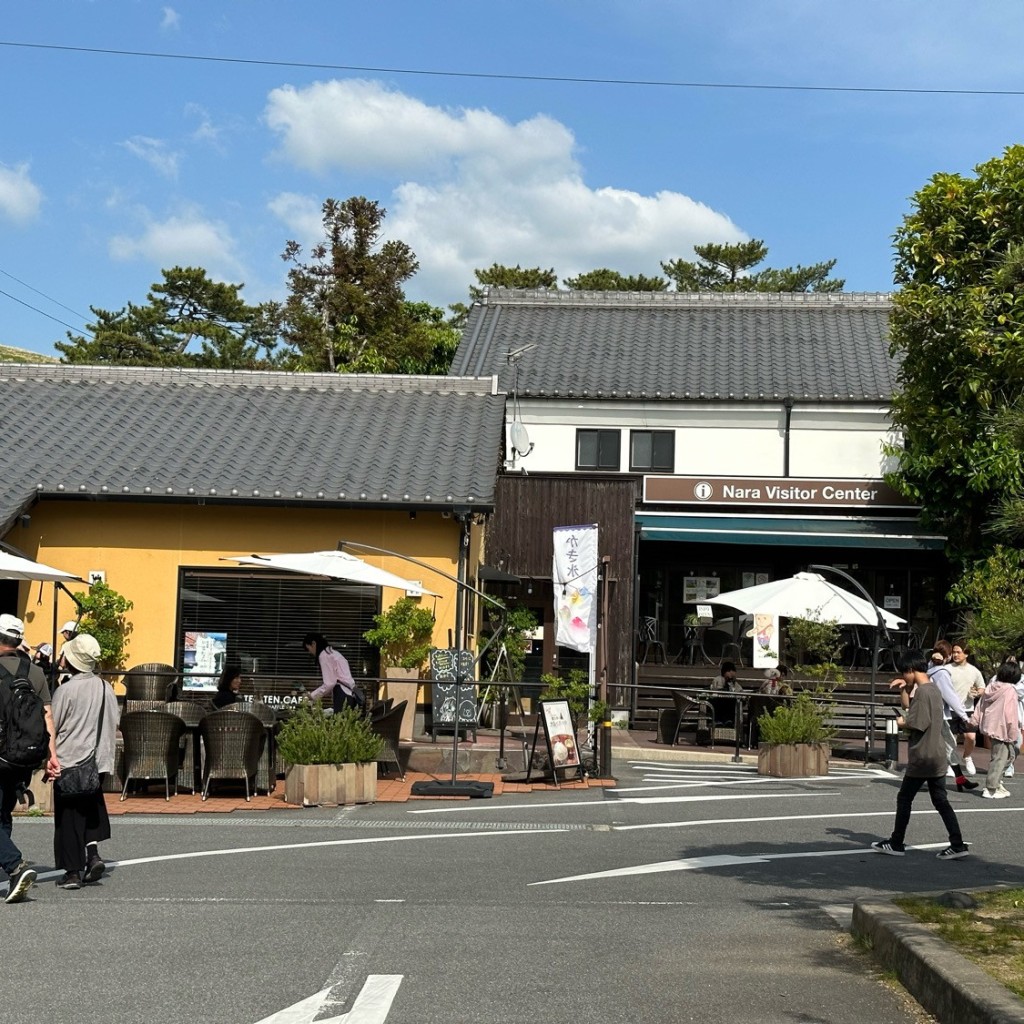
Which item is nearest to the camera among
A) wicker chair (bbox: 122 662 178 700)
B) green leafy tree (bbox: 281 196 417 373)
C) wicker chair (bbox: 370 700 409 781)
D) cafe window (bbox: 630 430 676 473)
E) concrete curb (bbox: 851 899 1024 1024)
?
concrete curb (bbox: 851 899 1024 1024)

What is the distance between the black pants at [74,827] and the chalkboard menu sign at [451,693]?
24.1ft

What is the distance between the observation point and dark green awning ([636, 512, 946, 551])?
28.2 m

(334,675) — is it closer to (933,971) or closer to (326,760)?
(326,760)

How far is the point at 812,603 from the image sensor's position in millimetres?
21328

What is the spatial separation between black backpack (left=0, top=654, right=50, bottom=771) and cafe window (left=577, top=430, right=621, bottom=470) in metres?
23.5

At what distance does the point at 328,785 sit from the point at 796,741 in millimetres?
6574

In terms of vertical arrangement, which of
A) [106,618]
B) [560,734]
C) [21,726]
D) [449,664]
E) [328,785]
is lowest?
[328,785]

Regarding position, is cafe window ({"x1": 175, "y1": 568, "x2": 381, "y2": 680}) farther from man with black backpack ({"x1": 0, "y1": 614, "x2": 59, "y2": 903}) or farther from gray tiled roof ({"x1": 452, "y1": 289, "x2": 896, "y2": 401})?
gray tiled roof ({"x1": 452, "y1": 289, "x2": 896, "y2": 401})

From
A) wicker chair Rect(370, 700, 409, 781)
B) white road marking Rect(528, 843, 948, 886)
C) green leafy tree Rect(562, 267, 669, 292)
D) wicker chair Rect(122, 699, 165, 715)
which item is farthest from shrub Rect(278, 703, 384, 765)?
green leafy tree Rect(562, 267, 669, 292)

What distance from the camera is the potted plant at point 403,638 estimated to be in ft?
66.8

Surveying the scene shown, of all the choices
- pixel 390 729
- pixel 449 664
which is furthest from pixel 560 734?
pixel 449 664

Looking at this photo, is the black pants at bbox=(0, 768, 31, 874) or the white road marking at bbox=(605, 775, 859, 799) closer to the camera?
the black pants at bbox=(0, 768, 31, 874)

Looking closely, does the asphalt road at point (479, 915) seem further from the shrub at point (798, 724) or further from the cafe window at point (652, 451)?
the cafe window at point (652, 451)

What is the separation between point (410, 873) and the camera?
10586 millimetres
